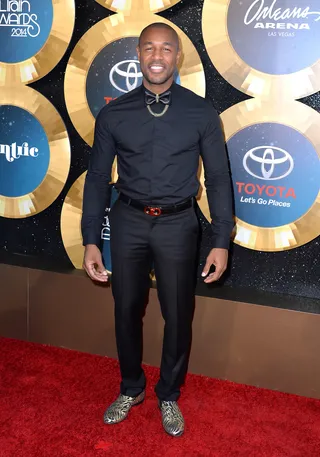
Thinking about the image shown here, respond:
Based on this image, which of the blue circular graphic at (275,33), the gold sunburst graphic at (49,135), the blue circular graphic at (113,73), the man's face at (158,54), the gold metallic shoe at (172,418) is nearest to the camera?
the man's face at (158,54)

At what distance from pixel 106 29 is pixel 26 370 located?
1.66 metres

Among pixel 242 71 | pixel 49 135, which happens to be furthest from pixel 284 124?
pixel 49 135

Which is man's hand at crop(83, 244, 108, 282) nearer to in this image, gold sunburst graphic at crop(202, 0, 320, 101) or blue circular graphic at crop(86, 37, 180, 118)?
blue circular graphic at crop(86, 37, 180, 118)

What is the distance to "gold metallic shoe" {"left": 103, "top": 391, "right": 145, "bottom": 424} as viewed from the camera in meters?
2.21

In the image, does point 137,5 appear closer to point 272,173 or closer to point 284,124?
point 284,124

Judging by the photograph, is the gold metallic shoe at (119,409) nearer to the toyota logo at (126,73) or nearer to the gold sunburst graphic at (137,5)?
the toyota logo at (126,73)

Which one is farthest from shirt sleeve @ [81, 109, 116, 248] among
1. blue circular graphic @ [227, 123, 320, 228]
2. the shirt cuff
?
blue circular graphic @ [227, 123, 320, 228]

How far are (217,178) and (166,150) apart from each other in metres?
0.23

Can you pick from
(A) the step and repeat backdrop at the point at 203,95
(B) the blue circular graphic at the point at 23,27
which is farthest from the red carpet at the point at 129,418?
(B) the blue circular graphic at the point at 23,27

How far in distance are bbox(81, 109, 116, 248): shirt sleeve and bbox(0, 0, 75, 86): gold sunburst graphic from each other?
0.72m

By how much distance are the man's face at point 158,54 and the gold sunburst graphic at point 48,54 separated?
31.0 inches

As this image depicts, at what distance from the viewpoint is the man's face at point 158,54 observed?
1.93 metres

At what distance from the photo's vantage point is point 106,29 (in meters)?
2.52

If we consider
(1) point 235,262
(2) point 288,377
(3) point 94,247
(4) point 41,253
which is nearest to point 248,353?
(2) point 288,377
